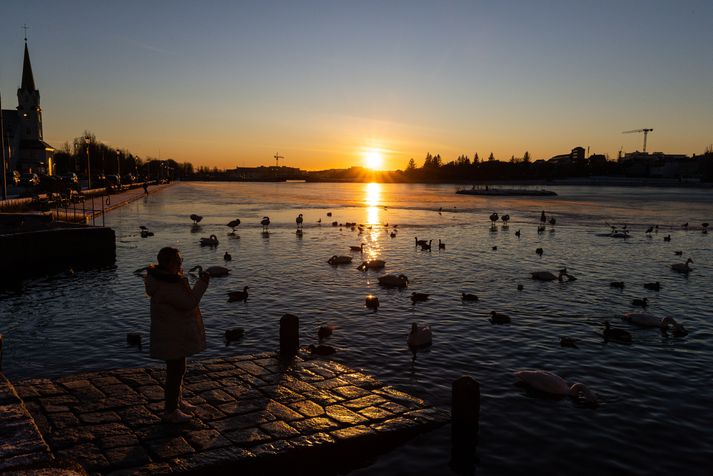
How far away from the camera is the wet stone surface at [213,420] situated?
280 inches

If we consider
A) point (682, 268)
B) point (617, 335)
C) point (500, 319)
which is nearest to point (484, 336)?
point (500, 319)

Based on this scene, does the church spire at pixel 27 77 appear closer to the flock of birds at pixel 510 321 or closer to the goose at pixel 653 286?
the flock of birds at pixel 510 321

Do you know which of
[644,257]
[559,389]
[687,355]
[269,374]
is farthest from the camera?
[644,257]

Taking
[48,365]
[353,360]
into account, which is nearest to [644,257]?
[353,360]

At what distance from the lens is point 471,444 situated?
28.9 feet

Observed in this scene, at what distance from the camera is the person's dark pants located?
26.0 ft

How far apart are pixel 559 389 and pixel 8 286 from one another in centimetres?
2127

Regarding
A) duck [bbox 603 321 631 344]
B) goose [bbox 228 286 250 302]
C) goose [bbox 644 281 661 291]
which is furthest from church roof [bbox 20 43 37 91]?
duck [bbox 603 321 631 344]

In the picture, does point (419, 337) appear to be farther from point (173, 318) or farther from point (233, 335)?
point (173, 318)

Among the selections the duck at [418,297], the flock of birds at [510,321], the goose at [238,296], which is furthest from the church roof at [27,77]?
the duck at [418,297]

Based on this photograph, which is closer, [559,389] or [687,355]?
[559,389]

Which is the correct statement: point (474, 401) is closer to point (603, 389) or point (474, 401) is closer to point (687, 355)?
point (603, 389)

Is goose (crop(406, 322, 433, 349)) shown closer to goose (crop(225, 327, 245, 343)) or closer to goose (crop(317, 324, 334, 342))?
goose (crop(317, 324, 334, 342))

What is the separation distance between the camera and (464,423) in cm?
867
